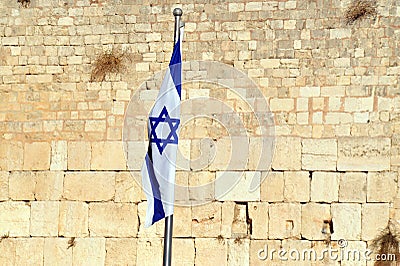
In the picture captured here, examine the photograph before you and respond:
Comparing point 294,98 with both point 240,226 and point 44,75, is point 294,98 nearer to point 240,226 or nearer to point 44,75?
point 240,226

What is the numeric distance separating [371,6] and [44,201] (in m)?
4.23

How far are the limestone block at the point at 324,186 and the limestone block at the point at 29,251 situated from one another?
3.12 meters

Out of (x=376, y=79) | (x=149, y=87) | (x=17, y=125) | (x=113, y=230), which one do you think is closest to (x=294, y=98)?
(x=376, y=79)

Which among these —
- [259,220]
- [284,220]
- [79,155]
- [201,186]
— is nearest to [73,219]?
[79,155]

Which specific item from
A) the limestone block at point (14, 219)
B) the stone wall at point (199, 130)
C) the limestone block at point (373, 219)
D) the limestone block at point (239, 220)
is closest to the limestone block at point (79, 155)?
the stone wall at point (199, 130)

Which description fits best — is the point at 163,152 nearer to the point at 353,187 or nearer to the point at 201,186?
the point at 201,186

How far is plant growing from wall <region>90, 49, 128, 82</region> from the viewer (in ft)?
35.4

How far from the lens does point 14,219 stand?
10789mm

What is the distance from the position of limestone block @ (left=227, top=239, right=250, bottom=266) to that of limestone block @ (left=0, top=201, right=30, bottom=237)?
2.35 m

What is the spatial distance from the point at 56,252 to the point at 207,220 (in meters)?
1.76

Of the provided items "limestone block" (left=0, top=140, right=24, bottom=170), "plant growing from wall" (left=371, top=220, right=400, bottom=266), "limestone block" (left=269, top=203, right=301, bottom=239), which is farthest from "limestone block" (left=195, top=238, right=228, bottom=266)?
"limestone block" (left=0, top=140, right=24, bottom=170)

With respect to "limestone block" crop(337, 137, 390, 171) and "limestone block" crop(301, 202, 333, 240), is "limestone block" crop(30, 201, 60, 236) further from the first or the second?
"limestone block" crop(337, 137, 390, 171)

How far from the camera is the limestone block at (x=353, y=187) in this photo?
995 centimetres

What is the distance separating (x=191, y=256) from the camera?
10289mm
